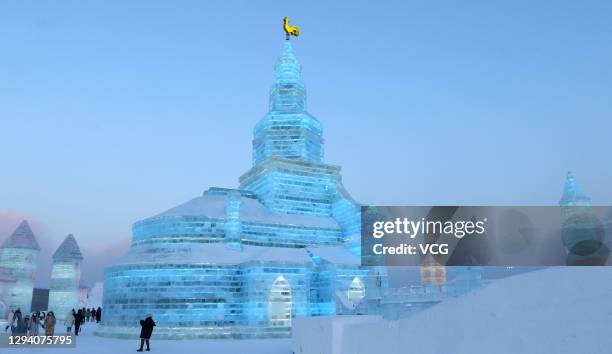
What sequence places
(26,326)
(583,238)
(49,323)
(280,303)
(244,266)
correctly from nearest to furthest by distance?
(49,323) < (26,326) < (280,303) < (244,266) < (583,238)

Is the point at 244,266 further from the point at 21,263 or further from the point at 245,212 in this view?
the point at 21,263

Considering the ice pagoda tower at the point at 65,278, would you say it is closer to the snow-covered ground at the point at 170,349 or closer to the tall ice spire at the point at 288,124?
the tall ice spire at the point at 288,124

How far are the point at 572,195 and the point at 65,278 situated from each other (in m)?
86.5

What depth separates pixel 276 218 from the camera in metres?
44.2

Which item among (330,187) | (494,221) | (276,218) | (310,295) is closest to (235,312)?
(310,295)

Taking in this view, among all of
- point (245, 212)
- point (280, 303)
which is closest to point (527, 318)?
point (280, 303)

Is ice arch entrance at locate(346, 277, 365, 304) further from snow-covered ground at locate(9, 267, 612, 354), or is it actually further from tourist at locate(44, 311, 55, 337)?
snow-covered ground at locate(9, 267, 612, 354)

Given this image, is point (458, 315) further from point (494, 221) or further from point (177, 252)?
point (177, 252)

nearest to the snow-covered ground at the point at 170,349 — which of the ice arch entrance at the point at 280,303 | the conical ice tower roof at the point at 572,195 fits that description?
the ice arch entrance at the point at 280,303

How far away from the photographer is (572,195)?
66875 mm

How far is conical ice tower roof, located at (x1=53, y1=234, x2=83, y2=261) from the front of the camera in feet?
283

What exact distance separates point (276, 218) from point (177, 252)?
10.5m

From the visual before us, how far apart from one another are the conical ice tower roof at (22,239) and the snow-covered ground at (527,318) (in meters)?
98.2

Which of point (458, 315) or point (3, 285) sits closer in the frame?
point (458, 315)
